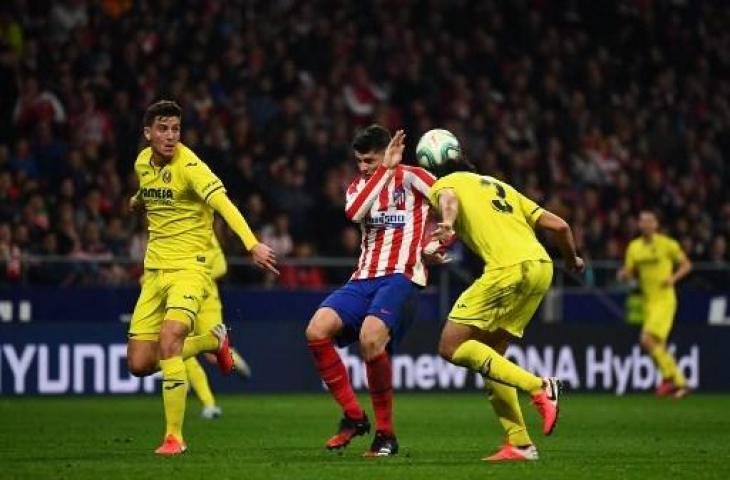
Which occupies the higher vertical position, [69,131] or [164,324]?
[69,131]

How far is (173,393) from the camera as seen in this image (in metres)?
11.9

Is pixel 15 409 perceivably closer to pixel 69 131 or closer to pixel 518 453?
pixel 69 131

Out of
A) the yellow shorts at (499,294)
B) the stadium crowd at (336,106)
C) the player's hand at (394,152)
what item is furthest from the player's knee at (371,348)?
the stadium crowd at (336,106)

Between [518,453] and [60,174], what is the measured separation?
12.1 metres

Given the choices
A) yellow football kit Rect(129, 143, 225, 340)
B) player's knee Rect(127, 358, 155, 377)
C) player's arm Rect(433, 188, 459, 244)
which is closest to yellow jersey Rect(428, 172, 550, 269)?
player's arm Rect(433, 188, 459, 244)

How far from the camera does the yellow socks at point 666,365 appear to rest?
21.5 metres

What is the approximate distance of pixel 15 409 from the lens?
58.3ft

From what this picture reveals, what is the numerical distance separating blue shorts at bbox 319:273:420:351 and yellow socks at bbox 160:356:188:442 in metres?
1.15

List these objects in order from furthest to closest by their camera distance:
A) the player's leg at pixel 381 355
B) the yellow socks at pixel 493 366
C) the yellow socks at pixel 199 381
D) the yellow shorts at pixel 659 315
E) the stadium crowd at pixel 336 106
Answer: the stadium crowd at pixel 336 106 → the yellow shorts at pixel 659 315 → the yellow socks at pixel 199 381 → the player's leg at pixel 381 355 → the yellow socks at pixel 493 366

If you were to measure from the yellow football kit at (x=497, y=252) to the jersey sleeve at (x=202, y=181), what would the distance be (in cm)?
158

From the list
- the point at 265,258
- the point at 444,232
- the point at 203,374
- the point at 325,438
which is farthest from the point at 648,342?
the point at 265,258

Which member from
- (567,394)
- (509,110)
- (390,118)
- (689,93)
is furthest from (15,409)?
(689,93)

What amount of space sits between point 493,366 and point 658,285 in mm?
11198

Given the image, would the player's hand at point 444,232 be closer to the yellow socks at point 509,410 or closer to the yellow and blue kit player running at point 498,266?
the yellow and blue kit player running at point 498,266
